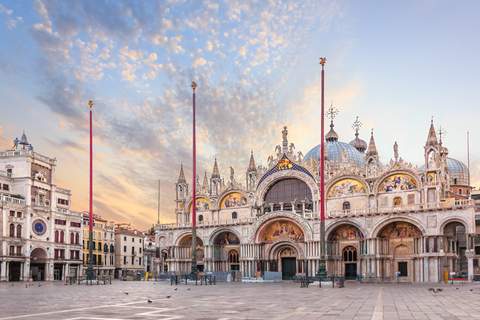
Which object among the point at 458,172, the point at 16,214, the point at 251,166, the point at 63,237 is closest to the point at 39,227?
the point at 16,214

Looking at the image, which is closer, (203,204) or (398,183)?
(398,183)

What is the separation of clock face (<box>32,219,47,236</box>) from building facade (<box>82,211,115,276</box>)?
37.6ft

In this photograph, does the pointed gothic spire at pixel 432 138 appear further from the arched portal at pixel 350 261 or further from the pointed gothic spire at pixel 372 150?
the arched portal at pixel 350 261

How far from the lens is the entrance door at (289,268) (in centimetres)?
6494

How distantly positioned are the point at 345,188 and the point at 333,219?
175 inches

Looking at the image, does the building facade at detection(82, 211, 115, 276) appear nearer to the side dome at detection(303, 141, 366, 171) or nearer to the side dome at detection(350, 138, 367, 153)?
the side dome at detection(303, 141, 366, 171)

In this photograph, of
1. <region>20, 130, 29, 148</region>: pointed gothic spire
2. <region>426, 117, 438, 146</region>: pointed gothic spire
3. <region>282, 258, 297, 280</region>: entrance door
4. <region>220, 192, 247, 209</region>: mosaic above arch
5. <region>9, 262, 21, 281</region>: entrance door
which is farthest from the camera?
<region>20, 130, 29, 148</region>: pointed gothic spire

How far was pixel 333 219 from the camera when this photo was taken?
59.7 m

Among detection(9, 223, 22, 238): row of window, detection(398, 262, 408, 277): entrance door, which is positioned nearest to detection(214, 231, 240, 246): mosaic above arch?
detection(398, 262, 408, 277): entrance door

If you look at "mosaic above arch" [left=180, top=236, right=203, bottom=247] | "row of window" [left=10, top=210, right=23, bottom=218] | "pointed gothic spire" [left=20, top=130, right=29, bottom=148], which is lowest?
"mosaic above arch" [left=180, top=236, right=203, bottom=247]

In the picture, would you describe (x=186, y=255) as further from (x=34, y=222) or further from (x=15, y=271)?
(x=15, y=271)

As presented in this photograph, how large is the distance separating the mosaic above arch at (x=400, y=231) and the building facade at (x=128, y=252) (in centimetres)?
4698

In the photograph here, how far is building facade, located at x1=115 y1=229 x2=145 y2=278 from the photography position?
298 ft

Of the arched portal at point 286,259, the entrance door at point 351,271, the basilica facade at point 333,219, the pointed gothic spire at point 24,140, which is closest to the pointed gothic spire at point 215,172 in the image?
the basilica facade at point 333,219
